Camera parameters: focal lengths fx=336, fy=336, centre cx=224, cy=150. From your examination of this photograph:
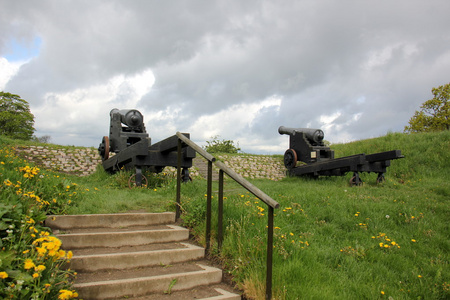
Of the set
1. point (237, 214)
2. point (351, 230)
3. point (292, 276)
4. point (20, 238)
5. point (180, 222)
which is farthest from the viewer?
point (351, 230)

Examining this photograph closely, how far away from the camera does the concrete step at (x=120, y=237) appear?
3.95 metres

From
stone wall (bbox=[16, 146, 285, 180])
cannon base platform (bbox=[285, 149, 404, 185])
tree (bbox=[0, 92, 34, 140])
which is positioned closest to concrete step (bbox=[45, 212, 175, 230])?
stone wall (bbox=[16, 146, 285, 180])

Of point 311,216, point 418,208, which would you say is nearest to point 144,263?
point 311,216

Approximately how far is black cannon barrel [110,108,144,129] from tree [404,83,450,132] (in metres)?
27.3

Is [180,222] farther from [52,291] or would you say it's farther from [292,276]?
[52,291]

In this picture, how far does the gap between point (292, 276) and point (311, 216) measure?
289 cm

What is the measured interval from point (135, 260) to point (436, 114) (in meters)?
32.9

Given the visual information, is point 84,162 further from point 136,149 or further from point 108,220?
point 108,220

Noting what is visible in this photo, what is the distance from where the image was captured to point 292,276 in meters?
3.60

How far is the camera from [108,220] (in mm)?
4656

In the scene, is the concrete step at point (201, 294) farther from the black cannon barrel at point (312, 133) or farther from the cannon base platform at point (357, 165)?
the black cannon barrel at point (312, 133)

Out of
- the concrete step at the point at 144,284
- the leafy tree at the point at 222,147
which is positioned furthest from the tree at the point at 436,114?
the concrete step at the point at 144,284

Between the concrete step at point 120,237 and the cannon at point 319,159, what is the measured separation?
8.53m

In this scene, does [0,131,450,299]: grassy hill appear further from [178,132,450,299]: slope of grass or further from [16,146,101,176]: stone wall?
[16,146,101,176]: stone wall
